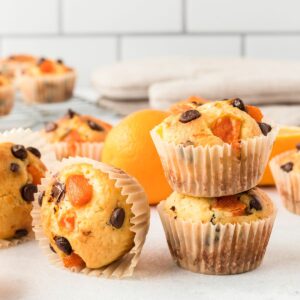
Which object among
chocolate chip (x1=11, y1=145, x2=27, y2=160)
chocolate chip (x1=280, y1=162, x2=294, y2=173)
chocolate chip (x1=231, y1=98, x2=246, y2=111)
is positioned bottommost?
chocolate chip (x1=280, y1=162, x2=294, y2=173)

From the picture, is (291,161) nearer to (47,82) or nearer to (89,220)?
(89,220)

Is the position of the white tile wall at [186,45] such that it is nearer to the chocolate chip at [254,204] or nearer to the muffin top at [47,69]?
the muffin top at [47,69]

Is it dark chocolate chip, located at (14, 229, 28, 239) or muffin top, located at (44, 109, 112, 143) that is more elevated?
→ muffin top, located at (44, 109, 112, 143)

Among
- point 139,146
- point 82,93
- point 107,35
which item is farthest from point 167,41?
point 139,146

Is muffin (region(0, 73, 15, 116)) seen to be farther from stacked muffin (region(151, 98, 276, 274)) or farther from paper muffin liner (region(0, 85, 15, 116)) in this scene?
stacked muffin (region(151, 98, 276, 274))

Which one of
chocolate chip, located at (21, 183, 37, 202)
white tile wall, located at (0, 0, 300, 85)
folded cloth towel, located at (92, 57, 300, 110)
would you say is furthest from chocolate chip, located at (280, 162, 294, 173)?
white tile wall, located at (0, 0, 300, 85)

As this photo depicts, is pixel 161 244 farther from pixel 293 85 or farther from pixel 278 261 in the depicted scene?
pixel 293 85
